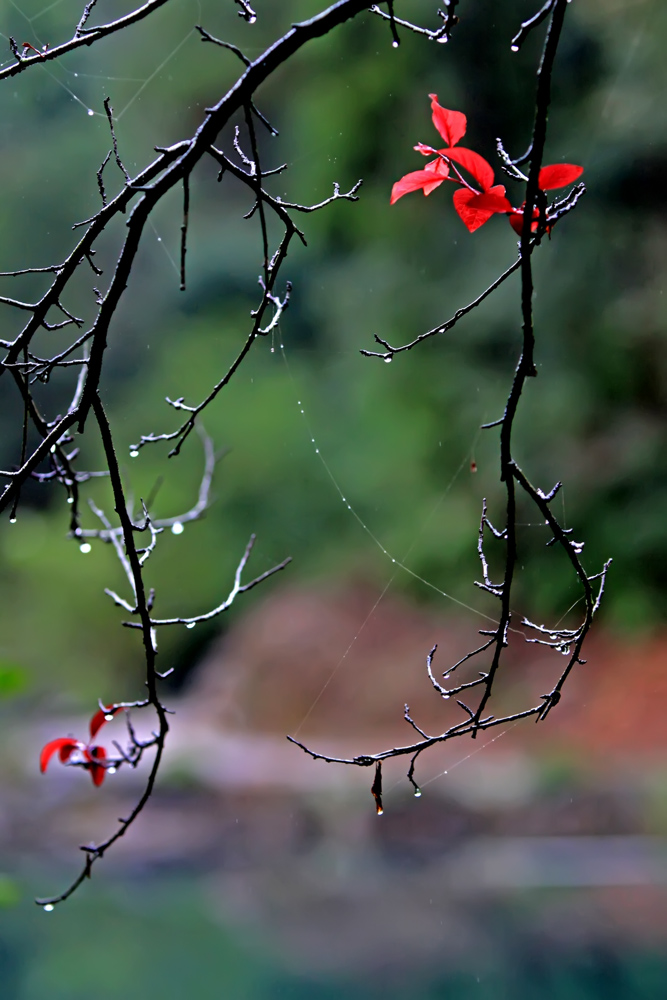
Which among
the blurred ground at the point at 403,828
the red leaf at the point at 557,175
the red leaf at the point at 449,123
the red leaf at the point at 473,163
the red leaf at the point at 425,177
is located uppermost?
the blurred ground at the point at 403,828

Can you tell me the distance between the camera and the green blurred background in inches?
109

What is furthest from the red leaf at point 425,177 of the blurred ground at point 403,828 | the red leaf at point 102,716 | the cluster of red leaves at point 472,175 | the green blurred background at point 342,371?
the blurred ground at point 403,828

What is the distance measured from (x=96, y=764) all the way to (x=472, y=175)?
582mm

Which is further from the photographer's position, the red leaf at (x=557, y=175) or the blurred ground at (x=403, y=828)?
the blurred ground at (x=403, y=828)

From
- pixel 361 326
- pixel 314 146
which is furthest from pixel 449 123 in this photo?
pixel 361 326

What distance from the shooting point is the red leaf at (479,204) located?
56 centimetres

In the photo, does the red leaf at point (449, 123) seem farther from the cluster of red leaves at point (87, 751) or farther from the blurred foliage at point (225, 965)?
the blurred foliage at point (225, 965)

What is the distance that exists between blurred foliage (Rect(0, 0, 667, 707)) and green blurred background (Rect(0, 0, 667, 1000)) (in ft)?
0.04

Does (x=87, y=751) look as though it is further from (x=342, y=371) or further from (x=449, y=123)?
(x=342, y=371)

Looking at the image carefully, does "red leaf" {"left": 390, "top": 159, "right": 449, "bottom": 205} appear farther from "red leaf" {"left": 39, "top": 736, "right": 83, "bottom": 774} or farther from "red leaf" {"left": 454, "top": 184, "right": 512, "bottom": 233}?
"red leaf" {"left": 39, "top": 736, "right": 83, "bottom": 774}

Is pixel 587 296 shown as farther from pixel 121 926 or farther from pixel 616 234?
pixel 121 926

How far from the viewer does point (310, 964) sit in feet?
→ 8.92

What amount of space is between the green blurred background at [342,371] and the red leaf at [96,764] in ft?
5.05

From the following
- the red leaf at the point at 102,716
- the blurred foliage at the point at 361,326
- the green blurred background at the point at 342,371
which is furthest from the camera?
the blurred foliage at the point at 361,326
